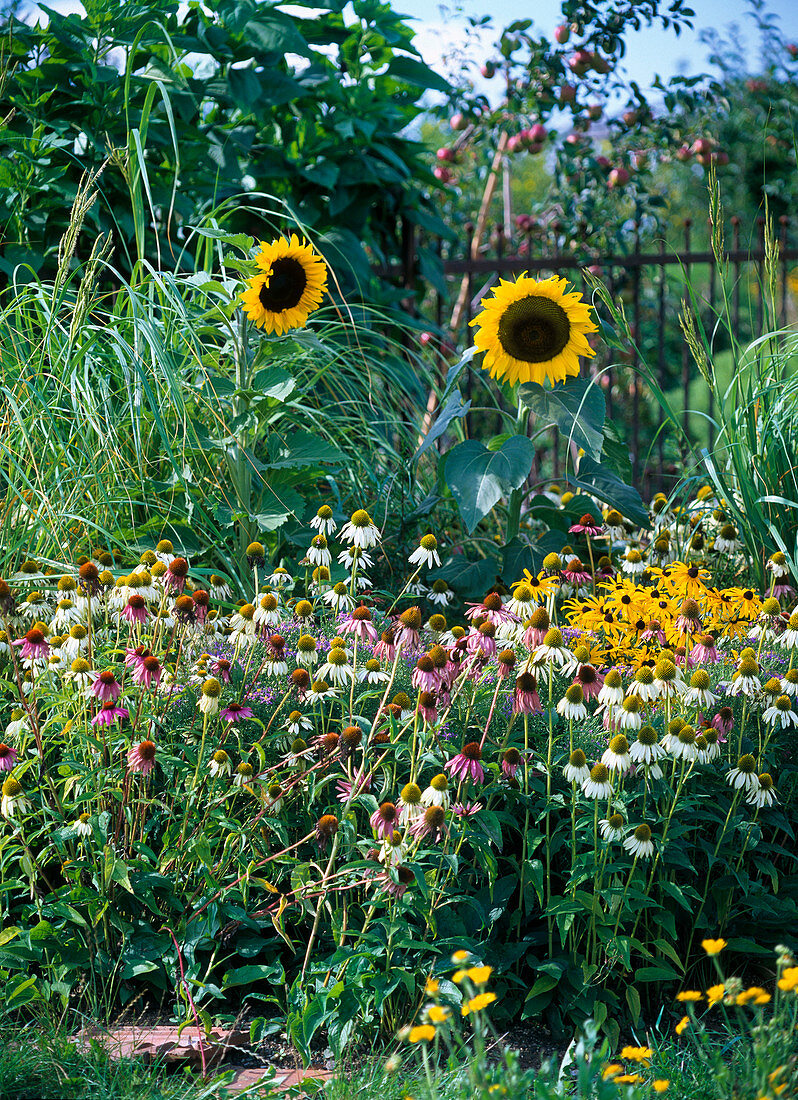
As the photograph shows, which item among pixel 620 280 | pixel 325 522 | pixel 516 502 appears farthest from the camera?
pixel 620 280

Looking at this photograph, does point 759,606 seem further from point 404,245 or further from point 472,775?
point 404,245

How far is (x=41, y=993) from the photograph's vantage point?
1917 mm

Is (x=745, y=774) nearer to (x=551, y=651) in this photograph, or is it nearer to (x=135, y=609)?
(x=551, y=651)

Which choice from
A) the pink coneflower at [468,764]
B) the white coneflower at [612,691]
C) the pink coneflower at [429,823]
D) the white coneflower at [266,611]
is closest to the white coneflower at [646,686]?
the white coneflower at [612,691]

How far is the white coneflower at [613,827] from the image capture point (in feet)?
6.39

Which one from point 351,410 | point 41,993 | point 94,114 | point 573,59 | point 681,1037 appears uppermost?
point 573,59

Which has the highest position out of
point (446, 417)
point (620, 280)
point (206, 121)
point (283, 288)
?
point (206, 121)

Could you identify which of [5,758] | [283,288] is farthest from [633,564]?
[5,758]

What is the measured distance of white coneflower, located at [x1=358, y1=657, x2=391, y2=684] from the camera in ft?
7.16

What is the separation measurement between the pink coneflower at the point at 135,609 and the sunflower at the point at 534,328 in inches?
58.2

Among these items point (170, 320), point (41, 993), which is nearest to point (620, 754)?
point (41, 993)

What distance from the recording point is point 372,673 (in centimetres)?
220

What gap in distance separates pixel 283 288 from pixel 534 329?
2.58 feet

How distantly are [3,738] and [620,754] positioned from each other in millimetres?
1442
